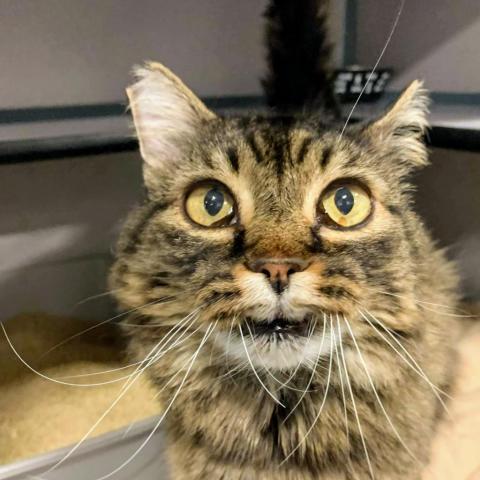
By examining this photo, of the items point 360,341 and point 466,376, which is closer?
point 360,341

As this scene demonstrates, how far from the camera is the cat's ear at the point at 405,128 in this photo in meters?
0.95

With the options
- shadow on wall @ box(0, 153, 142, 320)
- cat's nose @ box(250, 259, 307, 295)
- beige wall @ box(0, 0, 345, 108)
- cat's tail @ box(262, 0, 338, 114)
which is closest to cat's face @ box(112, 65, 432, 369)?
cat's nose @ box(250, 259, 307, 295)

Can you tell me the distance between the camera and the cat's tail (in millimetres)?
1147

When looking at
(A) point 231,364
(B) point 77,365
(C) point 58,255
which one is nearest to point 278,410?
(A) point 231,364

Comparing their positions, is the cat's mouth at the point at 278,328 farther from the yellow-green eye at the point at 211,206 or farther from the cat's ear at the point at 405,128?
the cat's ear at the point at 405,128

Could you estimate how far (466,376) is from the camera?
1.11 m

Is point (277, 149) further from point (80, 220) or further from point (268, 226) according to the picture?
point (80, 220)

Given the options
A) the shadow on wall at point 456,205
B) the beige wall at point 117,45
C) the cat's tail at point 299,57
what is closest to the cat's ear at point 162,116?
the cat's tail at point 299,57

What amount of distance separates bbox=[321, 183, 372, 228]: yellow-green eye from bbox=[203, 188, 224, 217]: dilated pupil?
0.46 ft

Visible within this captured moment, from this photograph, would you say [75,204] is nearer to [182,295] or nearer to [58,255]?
[58,255]

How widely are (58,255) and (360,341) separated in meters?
1.01

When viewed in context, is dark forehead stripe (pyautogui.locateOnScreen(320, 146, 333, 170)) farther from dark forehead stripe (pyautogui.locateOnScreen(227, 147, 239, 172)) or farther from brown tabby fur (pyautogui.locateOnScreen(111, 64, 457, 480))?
dark forehead stripe (pyautogui.locateOnScreen(227, 147, 239, 172))

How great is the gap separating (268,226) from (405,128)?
0.33 m

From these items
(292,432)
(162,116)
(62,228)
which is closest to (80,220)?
(62,228)
